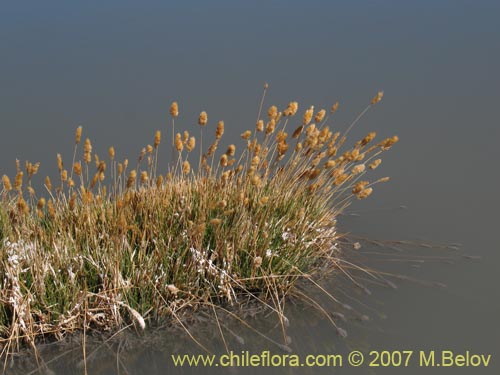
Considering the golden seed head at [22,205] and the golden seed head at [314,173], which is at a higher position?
the golden seed head at [314,173]

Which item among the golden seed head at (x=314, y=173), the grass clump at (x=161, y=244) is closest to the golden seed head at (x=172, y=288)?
the grass clump at (x=161, y=244)

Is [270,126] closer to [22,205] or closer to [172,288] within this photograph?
[172,288]

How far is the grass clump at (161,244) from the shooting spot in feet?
12.4

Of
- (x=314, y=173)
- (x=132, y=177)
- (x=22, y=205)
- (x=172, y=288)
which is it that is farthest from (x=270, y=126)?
(x=22, y=205)

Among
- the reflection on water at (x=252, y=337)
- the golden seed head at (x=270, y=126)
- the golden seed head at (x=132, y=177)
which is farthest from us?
the golden seed head at (x=270, y=126)

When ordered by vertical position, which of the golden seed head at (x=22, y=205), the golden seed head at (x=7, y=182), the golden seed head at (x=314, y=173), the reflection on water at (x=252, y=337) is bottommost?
the reflection on water at (x=252, y=337)

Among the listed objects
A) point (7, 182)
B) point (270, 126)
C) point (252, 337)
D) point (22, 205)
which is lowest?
point (252, 337)

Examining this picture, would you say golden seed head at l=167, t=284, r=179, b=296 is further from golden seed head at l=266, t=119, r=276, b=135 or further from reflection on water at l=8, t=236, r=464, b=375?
golden seed head at l=266, t=119, r=276, b=135

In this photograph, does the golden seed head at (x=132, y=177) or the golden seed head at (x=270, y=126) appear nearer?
the golden seed head at (x=132, y=177)

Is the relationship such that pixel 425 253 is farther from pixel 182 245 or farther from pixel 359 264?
pixel 182 245

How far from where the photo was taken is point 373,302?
4.23 m

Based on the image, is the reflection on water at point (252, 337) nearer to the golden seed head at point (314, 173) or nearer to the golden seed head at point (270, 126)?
the golden seed head at point (314, 173)

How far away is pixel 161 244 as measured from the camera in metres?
4.06

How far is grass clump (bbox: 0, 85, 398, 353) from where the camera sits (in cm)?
379
